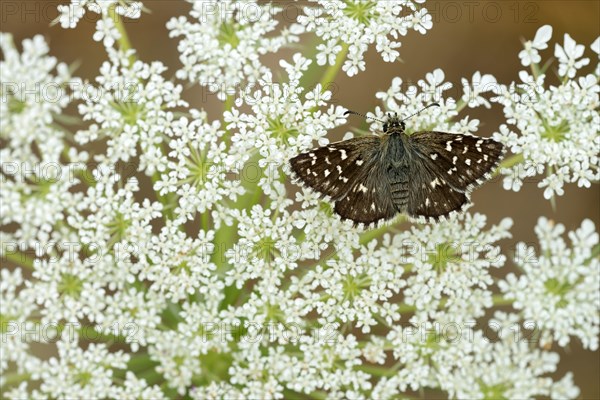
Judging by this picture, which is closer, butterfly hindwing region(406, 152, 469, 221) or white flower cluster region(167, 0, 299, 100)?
butterfly hindwing region(406, 152, 469, 221)

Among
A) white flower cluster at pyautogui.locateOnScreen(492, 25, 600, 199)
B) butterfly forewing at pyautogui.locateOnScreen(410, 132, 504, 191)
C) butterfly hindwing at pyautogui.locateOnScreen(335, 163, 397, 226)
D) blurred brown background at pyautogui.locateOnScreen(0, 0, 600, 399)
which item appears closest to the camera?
butterfly forewing at pyautogui.locateOnScreen(410, 132, 504, 191)

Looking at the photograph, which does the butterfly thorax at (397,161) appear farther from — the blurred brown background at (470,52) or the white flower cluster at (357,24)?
the blurred brown background at (470,52)

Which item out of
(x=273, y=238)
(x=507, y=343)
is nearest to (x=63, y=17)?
(x=273, y=238)

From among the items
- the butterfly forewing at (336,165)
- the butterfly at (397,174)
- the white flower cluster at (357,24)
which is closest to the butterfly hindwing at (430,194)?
the butterfly at (397,174)

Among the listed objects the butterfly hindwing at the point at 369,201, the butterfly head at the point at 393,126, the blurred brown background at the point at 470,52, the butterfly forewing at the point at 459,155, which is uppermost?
the blurred brown background at the point at 470,52

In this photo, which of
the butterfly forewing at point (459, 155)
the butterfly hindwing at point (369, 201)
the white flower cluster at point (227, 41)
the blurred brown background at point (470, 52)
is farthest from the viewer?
the blurred brown background at point (470, 52)

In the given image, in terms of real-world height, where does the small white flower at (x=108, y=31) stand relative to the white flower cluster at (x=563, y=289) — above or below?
above

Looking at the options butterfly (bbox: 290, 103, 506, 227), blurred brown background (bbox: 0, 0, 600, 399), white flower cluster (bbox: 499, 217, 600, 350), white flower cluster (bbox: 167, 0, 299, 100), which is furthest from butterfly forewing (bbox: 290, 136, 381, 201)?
blurred brown background (bbox: 0, 0, 600, 399)

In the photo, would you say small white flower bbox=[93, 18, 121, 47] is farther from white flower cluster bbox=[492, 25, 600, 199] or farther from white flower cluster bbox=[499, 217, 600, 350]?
white flower cluster bbox=[499, 217, 600, 350]
